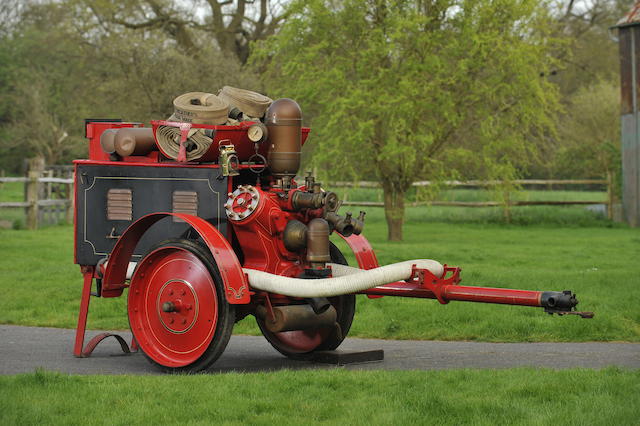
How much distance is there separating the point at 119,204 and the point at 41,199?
68.9 feet

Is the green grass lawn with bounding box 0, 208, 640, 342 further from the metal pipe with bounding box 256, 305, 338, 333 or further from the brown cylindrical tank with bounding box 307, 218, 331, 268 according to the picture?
the brown cylindrical tank with bounding box 307, 218, 331, 268

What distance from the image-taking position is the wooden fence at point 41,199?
93.4 feet

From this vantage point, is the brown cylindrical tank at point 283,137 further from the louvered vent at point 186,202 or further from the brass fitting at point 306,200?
the louvered vent at point 186,202

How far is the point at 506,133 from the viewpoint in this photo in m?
26.3

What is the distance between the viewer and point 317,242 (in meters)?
8.78

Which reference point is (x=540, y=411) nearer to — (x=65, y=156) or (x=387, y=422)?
(x=387, y=422)

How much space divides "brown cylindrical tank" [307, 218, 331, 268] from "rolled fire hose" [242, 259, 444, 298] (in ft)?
1.18

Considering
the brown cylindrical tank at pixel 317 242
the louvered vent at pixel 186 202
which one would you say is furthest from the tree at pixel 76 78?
the brown cylindrical tank at pixel 317 242

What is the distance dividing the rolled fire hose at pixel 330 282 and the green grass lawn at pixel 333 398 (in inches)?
25.6

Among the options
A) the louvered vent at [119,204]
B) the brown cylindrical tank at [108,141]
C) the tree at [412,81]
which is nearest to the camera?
the louvered vent at [119,204]

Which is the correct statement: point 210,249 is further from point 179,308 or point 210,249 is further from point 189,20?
point 189,20

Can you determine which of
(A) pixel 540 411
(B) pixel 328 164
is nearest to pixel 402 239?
(B) pixel 328 164

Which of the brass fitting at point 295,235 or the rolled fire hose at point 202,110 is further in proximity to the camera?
the rolled fire hose at point 202,110

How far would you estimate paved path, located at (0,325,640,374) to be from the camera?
29.9 ft
